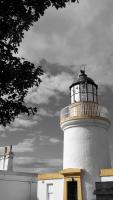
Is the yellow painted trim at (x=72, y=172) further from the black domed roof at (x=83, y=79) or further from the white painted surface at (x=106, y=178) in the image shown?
the black domed roof at (x=83, y=79)

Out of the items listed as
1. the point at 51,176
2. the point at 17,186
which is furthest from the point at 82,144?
the point at 17,186

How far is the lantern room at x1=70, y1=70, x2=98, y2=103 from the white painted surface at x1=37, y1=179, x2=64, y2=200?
5.26m

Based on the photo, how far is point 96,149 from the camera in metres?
17.4

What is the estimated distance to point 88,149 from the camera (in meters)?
17.4

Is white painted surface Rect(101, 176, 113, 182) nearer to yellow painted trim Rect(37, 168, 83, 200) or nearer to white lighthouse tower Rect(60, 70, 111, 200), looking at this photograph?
white lighthouse tower Rect(60, 70, 111, 200)

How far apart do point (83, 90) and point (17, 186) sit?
992 cm

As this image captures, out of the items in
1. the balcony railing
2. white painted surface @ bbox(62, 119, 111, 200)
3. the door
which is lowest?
the door

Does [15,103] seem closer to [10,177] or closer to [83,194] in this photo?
[83,194]

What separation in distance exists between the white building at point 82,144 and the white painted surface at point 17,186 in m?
4.89

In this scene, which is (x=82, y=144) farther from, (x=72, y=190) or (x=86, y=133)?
(x=72, y=190)

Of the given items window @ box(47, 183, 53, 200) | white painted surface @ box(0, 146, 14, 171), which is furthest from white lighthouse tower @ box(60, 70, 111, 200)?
white painted surface @ box(0, 146, 14, 171)

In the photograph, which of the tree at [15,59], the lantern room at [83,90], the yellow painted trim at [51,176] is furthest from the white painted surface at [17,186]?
the tree at [15,59]

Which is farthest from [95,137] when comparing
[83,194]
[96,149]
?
[83,194]

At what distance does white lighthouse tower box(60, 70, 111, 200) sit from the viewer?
1716 centimetres
